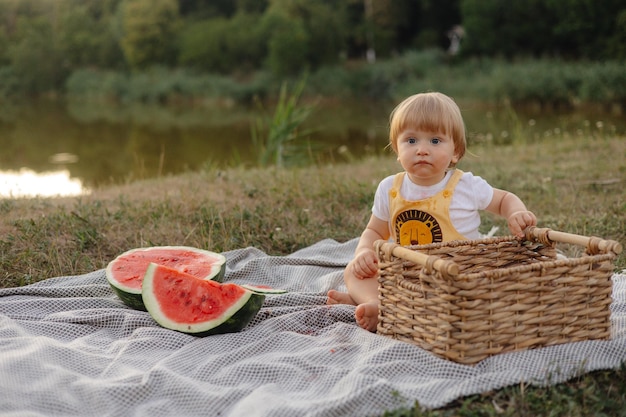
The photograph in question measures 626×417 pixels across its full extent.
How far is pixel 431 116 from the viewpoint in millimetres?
2959

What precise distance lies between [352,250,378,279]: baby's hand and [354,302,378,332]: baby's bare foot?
17 cm

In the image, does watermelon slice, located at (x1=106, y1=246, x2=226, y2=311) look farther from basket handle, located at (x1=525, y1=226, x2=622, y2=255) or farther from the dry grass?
basket handle, located at (x1=525, y1=226, x2=622, y2=255)

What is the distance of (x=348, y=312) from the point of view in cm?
309

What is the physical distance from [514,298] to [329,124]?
16.8m

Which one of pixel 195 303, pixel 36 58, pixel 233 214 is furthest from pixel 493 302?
pixel 36 58

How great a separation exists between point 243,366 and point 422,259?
774 millimetres

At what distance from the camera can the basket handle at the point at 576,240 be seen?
2.58m

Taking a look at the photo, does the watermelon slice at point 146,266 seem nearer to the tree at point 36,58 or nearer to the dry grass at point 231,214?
the dry grass at point 231,214

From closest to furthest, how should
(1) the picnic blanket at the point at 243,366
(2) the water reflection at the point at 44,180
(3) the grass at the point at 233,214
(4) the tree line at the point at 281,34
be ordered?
(1) the picnic blanket at the point at 243,366
(3) the grass at the point at 233,214
(2) the water reflection at the point at 44,180
(4) the tree line at the point at 281,34

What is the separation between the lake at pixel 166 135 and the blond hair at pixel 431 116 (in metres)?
3.83

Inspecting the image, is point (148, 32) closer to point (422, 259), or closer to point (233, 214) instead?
point (233, 214)

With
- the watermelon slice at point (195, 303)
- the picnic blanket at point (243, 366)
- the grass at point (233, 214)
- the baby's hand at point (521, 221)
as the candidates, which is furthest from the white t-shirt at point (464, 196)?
the grass at point (233, 214)

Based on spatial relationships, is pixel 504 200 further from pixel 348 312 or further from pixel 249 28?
pixel 249 28

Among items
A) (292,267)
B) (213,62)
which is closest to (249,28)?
(213,62)
